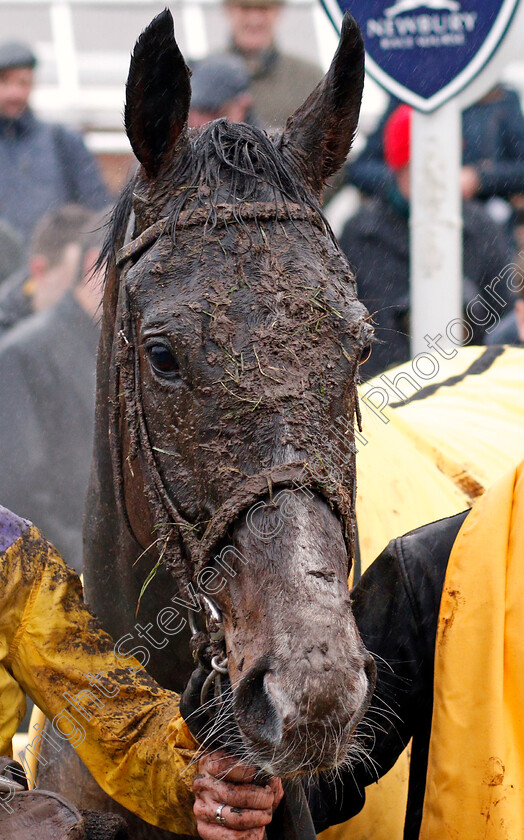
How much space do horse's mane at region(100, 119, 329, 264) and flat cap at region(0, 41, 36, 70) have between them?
463 cm

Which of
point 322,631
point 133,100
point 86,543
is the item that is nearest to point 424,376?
point 86,543

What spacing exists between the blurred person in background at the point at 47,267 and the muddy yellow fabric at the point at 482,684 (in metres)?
4.54

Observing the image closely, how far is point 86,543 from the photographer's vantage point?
2.71m

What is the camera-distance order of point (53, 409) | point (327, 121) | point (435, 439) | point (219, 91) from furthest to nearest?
point (53, 409), point (219, 91), point (435, 439), point (327, 121)

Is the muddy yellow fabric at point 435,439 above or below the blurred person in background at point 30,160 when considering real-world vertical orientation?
below

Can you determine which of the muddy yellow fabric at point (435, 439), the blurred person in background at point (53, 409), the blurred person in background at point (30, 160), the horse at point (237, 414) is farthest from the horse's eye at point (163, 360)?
the blurred person in background at point (30, 160)

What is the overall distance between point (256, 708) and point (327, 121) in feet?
4.75

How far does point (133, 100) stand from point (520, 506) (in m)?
1.26

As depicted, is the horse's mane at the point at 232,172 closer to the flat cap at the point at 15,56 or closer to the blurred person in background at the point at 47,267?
the blurred person in background at the point at 47,267

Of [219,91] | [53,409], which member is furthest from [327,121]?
[53,409]

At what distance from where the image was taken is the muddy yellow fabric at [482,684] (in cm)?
208

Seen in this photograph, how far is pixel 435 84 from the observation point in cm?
453

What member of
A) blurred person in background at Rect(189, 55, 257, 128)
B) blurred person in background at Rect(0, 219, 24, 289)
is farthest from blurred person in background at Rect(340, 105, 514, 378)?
blurred person in background at Rect(0, 219, 24, 289)

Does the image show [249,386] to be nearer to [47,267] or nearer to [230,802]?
[230,802]
